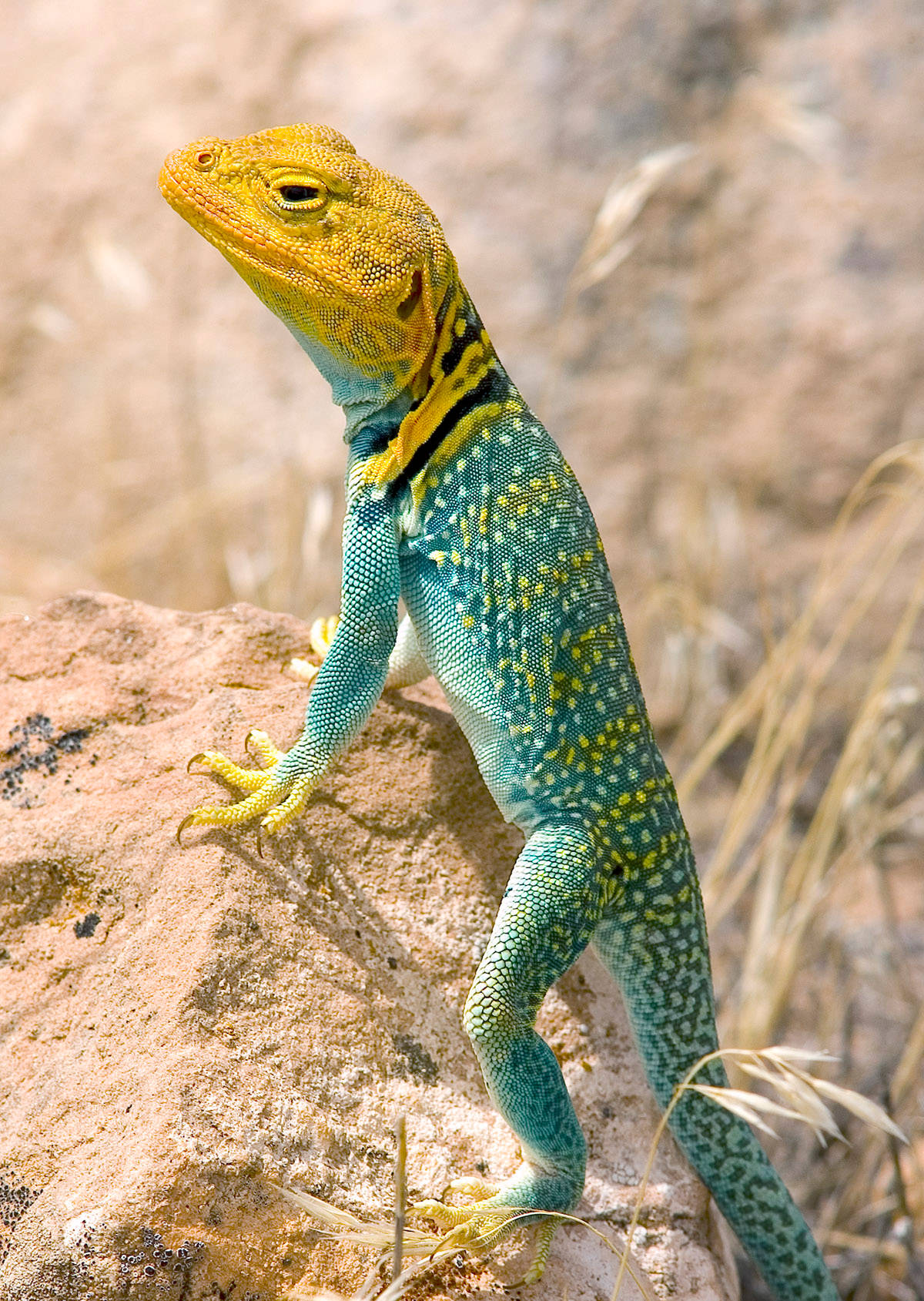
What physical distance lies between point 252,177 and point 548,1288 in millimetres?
2700

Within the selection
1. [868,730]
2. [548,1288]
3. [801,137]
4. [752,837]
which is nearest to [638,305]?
[801,137]

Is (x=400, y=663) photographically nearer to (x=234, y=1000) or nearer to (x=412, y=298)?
(x=412, y=298)

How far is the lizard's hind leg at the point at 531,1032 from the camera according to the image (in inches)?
106

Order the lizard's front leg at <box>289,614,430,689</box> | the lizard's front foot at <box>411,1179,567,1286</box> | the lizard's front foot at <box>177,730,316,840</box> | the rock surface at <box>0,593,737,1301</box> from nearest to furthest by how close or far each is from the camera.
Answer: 1. the rock surface at <box>0,593,737,1301</box>
2. the lizard's front foot at <box>411,1179,567,1286</box>
3. the lizard's front foot at <box>177,730,316,840</box>
4. the lizard's front leg at <box>289,614,430,689</box>

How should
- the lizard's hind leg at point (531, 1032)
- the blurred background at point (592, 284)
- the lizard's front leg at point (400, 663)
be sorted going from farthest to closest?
the blurred background at point (592, 284), the lizard's front leg at point (400, 663), the lizard's hind leg at point (531, 1032)

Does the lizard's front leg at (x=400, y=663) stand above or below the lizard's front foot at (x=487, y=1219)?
above

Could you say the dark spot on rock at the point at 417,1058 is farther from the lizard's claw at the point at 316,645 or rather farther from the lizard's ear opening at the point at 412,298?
the lizard's ear opening at the point at 412,298

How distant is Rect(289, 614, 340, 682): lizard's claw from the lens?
3.50 meters

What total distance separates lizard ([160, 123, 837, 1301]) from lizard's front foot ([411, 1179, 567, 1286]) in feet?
1.76

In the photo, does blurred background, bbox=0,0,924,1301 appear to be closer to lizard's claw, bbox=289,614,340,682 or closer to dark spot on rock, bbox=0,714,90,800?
lizard's claw, bbox=289,614,340,682

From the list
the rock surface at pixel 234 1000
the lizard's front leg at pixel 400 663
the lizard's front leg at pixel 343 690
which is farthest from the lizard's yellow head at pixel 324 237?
the rock surface at pixel 234 1000

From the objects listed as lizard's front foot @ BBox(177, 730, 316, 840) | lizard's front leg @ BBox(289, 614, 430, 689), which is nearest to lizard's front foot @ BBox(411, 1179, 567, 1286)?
lizard's front foot @ BBox(177, 730, 316, 840)

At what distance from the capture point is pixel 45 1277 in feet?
7.55

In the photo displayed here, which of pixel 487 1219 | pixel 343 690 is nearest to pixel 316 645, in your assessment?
pixel 343 690
